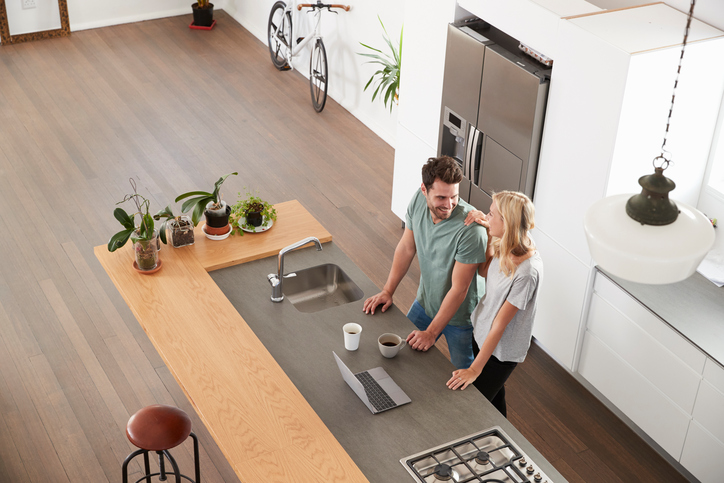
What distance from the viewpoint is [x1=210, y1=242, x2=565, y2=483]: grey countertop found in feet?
9.54

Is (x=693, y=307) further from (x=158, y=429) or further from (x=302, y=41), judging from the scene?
(x=302, y=41)

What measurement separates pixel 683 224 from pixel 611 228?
0.16m

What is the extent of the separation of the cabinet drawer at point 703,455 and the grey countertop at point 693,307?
423 millimetres

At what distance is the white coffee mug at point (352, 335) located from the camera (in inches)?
130

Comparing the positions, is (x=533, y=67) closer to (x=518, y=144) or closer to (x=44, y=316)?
(x=518, y=144)

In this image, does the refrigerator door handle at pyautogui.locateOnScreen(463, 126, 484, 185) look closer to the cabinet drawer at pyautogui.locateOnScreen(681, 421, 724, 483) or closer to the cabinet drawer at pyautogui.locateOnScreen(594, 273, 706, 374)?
the cabinet drawer at pyautogui.locateOnScreen(594, 273, 706, 374)

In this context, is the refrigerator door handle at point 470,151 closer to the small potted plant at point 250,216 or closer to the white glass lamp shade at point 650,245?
the small potted plant at point 250,216

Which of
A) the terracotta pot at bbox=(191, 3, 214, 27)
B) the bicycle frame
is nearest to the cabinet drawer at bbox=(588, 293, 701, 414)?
the bicycle frame

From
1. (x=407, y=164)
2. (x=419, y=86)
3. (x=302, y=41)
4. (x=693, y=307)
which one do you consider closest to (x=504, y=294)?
(x=693, y=307)

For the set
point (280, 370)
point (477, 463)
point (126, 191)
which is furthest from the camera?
point (126, 191)

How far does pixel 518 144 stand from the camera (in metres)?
4.30

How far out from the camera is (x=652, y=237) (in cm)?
176

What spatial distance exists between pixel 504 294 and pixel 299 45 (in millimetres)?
5322

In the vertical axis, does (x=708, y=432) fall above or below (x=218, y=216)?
below
